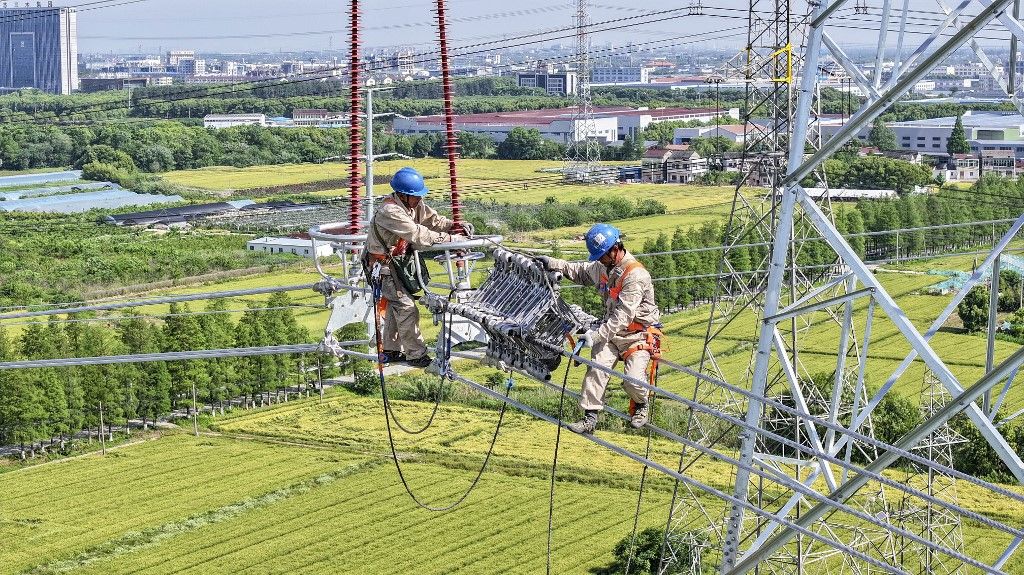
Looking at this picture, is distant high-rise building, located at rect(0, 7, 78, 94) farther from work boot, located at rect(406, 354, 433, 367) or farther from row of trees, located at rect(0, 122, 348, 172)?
work boot, located at rect(406, 354, 433, 367)

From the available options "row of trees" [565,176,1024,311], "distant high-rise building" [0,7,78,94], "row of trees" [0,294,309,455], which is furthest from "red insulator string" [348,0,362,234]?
"distant high-rise building" [0,7,78,94]

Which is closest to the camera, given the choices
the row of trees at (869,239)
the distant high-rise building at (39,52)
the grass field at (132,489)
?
the grass field at (132,489)

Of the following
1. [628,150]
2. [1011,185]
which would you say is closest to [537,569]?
[1011,185]

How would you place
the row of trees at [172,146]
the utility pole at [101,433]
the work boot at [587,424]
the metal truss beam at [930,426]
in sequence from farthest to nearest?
1. the row of trees at [172,146]
2. the utility pole at [101,433]
3. the work boot at [587,424]
4. the metal truss beam at [930,426]

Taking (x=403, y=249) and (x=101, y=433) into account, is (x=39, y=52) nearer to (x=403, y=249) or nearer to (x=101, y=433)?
(x=101, y=433)

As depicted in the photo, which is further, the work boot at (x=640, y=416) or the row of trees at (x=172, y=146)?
the row of trees at (x=172, y=146)

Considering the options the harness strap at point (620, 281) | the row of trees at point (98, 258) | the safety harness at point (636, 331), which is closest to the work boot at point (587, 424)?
the safety harness at point (636, 331)

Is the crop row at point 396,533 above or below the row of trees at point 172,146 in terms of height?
below

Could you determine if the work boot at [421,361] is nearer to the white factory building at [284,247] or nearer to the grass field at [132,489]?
the grass field at [132,489]
